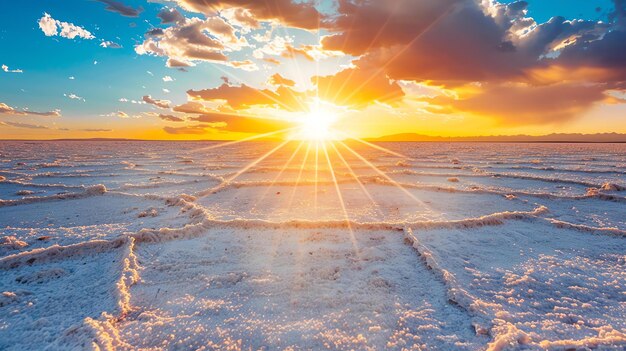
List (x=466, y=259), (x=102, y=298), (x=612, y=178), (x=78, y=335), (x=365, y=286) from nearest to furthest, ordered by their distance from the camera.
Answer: (x=78, y=335) < (x=102, y=298) < (x=365, y=286) < (x=466, y=259) < (x=612, y=178)

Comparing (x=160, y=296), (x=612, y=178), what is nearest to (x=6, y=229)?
(x=160, y=296)

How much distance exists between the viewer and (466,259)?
393 centimetres

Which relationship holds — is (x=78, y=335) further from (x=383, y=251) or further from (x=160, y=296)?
(x=383, y=251)

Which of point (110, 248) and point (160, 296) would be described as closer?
point (160, 296)

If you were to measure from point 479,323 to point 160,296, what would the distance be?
9.44 feet

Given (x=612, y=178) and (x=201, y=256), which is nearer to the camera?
(x=201, y=256)

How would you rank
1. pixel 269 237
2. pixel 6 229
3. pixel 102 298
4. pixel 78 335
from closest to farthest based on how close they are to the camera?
pixel 78 335 < pixel 102 298 < pixel 269 237 < pixel 6 229

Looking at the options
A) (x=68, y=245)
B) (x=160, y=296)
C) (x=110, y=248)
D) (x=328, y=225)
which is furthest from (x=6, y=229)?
(x=328, y=225)

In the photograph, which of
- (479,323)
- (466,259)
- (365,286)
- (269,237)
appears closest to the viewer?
(479,323)

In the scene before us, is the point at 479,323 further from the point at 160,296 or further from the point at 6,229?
the point at 6,229

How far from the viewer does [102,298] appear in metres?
3.03

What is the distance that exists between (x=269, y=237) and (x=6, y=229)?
429 centimetres

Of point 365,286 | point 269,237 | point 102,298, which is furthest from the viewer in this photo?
point 269,237

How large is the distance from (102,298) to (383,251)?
124 inches
